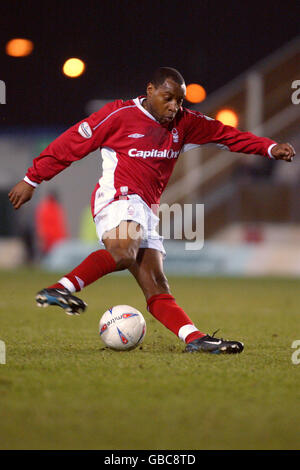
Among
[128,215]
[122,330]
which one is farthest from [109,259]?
[122,330]

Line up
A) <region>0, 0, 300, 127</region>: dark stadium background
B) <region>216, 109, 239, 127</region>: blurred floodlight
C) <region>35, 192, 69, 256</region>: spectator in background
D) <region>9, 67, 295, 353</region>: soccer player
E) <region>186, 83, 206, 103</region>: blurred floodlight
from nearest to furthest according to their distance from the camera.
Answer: <region>9, 67, 295, 353</region>: soccer player
<region>0, 0, 300, 127</region>: dark stadium background
<region>186, 83, 206, 103</region>: blurred floodlight
<region>216, 109, 239, 127</region>: blurred floodlight
<region>35, 192, 69, 256</region>: spectator in background

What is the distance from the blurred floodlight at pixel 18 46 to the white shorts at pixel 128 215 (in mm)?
9529

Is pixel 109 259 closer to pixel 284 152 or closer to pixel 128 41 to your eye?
pixel 284 152

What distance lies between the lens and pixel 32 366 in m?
3.97

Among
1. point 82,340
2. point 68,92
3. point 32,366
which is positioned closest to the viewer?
point 32,366

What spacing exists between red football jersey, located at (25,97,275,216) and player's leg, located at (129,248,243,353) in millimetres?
365

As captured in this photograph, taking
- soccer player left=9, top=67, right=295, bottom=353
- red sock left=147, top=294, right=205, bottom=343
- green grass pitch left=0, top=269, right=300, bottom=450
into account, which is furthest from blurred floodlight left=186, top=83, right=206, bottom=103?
red sock left=147, top=294, right=205, bottom=343

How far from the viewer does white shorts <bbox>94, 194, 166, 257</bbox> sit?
4461mm

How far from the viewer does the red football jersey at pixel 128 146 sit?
179 inches

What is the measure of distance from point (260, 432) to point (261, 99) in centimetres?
1391

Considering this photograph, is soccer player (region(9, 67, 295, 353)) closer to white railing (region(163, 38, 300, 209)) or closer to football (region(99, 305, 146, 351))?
football (region(99, 305, 146, 351))

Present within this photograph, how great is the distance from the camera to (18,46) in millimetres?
13414
